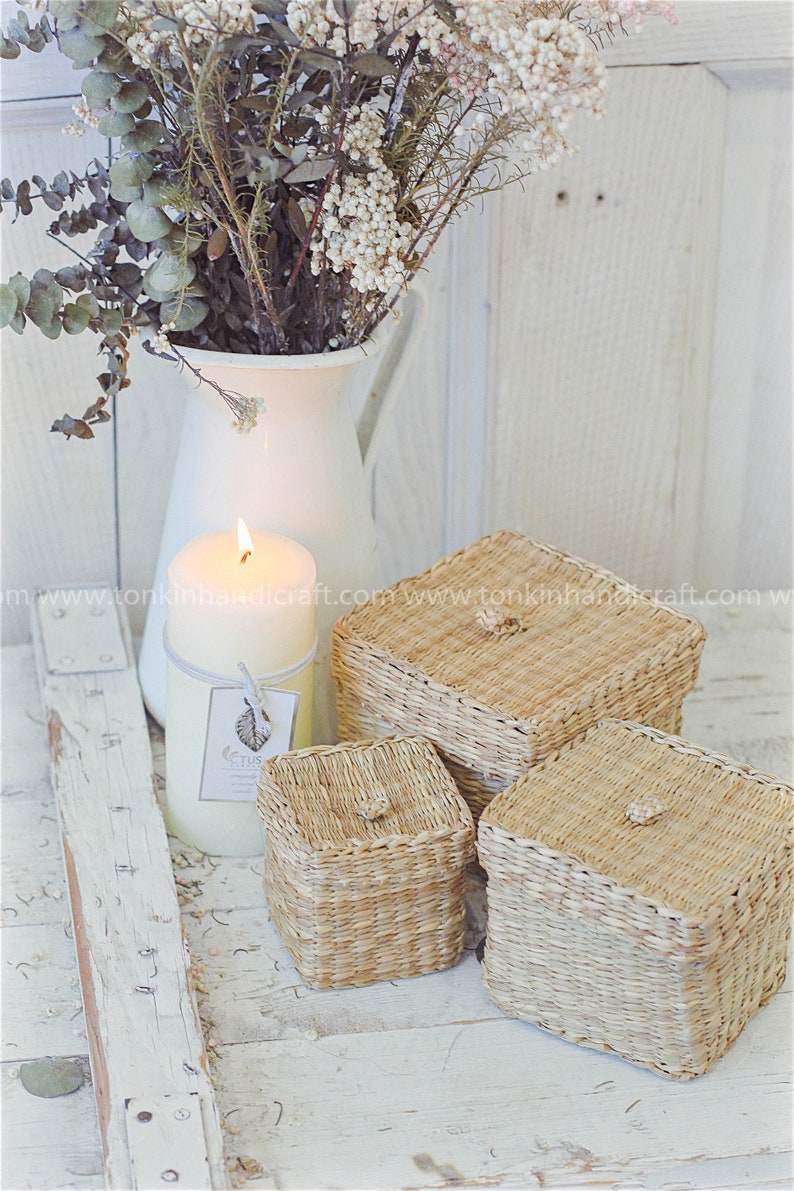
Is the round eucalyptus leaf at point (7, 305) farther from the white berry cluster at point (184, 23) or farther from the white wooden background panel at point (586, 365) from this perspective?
the white wooden background panel at point (586, 365)

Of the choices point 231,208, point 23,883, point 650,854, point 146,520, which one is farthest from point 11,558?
point 650,854

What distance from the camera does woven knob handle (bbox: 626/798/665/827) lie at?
0.63 m

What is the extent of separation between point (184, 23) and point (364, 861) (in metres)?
0.42

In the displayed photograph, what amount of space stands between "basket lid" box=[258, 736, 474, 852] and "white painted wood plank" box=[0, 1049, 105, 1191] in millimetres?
167

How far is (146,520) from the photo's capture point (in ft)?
3.32

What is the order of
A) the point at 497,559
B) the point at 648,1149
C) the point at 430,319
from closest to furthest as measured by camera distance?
the point at 648,1149 → the point at 497,559 → the point at 430,319

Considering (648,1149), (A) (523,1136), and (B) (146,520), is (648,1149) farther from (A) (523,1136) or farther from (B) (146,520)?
(B) (146,520)

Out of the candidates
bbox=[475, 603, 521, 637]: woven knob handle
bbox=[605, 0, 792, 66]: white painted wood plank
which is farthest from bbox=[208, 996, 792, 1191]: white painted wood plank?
bbox=[605, 0, 792, 66]: white painted wood plank

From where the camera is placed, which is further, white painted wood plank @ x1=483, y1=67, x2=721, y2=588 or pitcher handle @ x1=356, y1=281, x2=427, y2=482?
white painted wood plank @ x1=483, y1=67, x2=721, y2=588

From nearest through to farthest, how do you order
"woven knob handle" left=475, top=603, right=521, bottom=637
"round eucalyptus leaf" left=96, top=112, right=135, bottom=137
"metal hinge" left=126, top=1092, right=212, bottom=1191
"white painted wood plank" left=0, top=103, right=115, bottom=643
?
"metal hinge" left=126, top=1092, right=212, bottom=1191 < "round eucalyptus leaf" left=96, top=112, right=135, bottom=137 < "woven knob handle" left=475, top=603, right=521, bottom=637 < "white painted wood plank" left=0, top=103, right=115, bottom=643

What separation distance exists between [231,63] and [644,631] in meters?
0.40

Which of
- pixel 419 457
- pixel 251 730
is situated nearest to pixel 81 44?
pixel 251 730

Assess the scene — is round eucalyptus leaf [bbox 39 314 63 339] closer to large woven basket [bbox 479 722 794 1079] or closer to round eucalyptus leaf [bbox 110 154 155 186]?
round eucalyptus leaf [bbox 110 154 155 186]

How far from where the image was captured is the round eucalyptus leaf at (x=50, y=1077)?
616 millimetres
